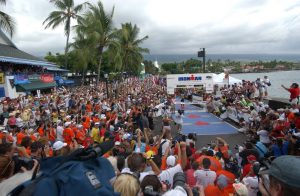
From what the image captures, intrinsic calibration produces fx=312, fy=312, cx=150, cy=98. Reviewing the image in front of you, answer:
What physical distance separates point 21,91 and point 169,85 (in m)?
13.9

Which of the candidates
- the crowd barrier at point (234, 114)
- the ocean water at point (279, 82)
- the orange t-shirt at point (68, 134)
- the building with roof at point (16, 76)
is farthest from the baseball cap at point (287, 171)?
the ocean water at point (279, 82)

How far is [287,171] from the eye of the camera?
195 centimetres

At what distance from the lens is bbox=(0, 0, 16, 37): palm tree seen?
1359 centimetres

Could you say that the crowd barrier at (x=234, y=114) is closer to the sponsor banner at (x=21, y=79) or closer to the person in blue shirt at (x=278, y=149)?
the person in blue shirt at (x=278, y=149)

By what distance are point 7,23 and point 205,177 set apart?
11.9 meters

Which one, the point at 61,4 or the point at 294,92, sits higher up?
the point at 61,4

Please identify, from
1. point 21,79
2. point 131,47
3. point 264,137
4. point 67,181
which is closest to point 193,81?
point 131,47

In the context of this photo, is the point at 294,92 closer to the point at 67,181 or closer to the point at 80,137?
the point at 80,137

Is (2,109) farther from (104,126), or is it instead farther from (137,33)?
(137,33)

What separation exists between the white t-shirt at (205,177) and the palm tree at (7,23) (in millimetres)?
11747

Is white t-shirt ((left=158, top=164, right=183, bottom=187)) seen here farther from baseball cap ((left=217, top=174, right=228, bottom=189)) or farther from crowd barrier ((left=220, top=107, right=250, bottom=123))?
crowd barrier ((left=220, top=107, right=250, bottom=123))

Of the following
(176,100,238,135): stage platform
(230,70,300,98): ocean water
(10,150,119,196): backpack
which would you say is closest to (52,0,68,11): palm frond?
(176,100,238,135): stage platform

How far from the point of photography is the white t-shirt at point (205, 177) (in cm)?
556

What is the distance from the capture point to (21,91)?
90.6 ft
